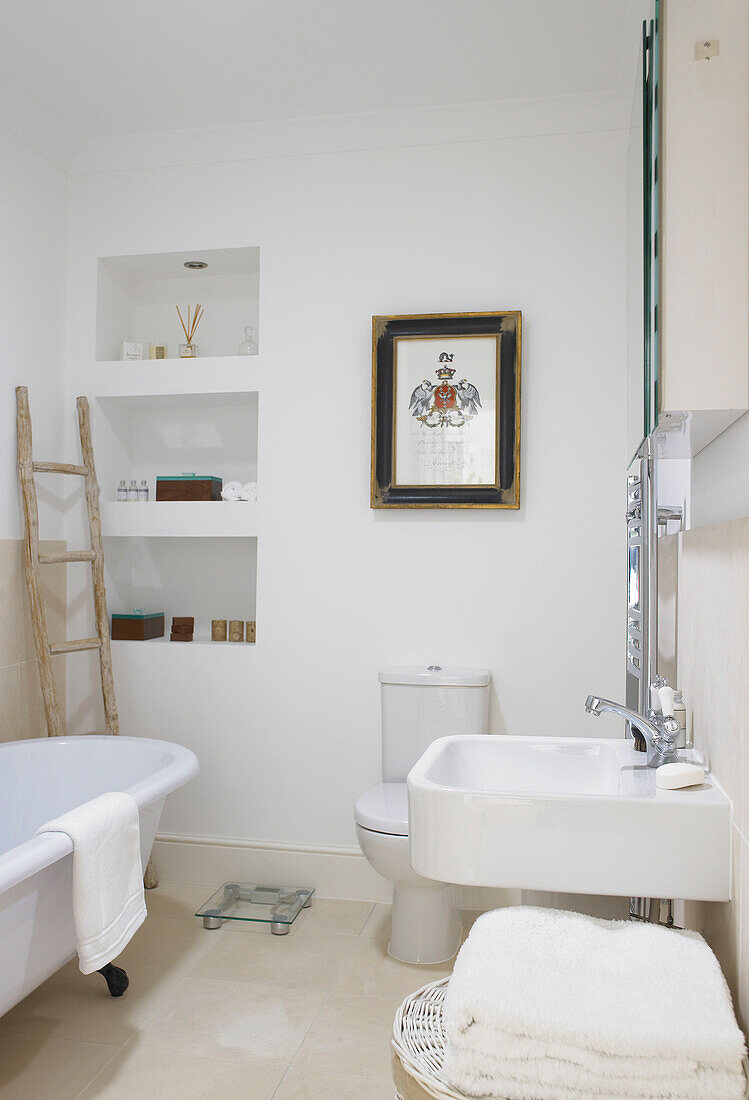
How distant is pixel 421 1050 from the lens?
3.89 feet

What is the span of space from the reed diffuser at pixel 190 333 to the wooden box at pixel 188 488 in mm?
474

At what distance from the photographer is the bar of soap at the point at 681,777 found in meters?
1.39

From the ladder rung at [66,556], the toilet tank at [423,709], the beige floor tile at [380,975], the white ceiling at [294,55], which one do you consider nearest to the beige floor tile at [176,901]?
the beige floor tile at [380,975]

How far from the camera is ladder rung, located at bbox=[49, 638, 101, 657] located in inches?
121

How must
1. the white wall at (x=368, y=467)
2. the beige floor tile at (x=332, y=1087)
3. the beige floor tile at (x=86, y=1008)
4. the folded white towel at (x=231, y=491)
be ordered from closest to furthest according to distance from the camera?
the beige floor tile at (x=332, y=1087) < the beige floor tile at (x=86, y=1008) < the white wall at (x=368, y=467) < the folded white towel at (x=231, y=491)

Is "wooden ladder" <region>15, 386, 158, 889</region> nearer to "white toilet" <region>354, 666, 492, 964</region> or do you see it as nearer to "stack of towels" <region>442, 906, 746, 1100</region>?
"white toilet" <region>354, 666, 492, 964</region>

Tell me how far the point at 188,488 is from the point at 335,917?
1.63 m

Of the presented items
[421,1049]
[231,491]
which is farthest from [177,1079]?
[231,491]

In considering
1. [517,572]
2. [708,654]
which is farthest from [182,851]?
[708,654]

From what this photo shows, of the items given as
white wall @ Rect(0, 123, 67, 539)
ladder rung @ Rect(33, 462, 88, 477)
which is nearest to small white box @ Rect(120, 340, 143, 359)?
white wall @ Rect(0, 123, 67, 539)

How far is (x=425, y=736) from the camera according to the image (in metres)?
2.91

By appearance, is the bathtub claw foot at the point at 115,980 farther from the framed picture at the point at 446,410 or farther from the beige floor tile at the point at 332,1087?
the framed picture at the point at 446,410

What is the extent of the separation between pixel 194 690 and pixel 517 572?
4.21 feet

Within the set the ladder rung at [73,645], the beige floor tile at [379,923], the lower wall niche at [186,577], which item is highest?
the lower wall niche at [186,577]
